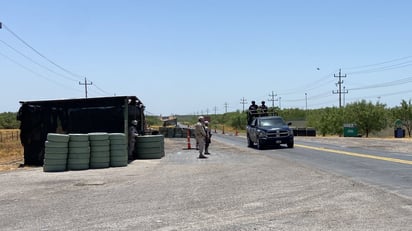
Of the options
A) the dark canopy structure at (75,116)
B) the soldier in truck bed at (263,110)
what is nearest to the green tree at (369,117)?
the soldier in truck bed at (263,110)

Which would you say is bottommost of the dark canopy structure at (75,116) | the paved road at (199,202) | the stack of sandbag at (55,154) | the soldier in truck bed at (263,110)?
the paved road at (199,202)

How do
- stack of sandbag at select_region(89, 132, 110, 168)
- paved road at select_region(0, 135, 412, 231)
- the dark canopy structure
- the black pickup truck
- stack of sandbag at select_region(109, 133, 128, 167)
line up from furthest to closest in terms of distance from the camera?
1. the black pickup truck
2. the dark canopy structure
3. stack of sandbag at select_region(109, 133, 128, 167)
4. stack of sandbag at select_region(89, 132, 110, 168)
5. paved road at select_region(0, 135, 412, 231)

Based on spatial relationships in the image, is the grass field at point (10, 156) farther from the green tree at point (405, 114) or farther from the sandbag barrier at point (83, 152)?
the green tree at point (405, 114)

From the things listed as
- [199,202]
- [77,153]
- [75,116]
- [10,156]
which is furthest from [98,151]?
[10,156]

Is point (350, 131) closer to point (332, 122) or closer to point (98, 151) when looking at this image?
point (332, 122)

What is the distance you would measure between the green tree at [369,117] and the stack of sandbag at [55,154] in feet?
204

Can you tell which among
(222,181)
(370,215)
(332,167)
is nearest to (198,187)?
(222,181)

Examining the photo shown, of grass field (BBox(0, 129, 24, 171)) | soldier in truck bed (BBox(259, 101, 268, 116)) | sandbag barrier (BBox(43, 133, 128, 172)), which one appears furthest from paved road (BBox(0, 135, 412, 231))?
soldier in truck bed (BBox(259, 101, 268, 116))

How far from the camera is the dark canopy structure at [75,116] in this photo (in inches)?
850

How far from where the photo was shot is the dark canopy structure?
70.8 feet

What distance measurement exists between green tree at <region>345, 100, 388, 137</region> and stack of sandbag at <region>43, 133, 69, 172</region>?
62087 millimetres

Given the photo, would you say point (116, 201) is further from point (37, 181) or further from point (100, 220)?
point (37, 181)

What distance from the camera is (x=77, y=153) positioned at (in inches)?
707

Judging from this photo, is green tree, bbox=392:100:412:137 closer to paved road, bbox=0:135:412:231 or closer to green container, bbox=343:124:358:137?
green container, bbox=343:124:358:137
